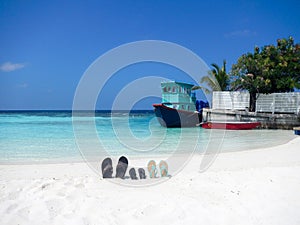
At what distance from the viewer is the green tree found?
661 inches

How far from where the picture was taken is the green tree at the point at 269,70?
1678 centimetres

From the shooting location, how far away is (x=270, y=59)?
60.1 ft

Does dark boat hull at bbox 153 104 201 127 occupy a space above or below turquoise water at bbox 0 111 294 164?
above

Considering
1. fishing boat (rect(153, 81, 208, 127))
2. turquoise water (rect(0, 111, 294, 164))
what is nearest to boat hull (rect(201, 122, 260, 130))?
turquoise water (rect(0, 111, 294, 164))

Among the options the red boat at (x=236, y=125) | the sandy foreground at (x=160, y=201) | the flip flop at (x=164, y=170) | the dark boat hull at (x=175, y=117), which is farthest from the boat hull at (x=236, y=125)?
the flip flop at (x=164, y=170)

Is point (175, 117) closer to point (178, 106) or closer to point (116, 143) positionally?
point (178, 106)

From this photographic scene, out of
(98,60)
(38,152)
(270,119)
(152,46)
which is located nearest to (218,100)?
(270,119)

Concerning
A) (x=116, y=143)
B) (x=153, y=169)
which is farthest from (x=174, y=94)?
(x=153, y=169)

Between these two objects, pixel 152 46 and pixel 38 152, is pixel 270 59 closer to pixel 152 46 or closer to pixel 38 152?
pixel 152 46

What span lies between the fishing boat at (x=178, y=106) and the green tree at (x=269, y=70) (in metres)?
4.34

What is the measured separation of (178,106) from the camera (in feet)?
66.4

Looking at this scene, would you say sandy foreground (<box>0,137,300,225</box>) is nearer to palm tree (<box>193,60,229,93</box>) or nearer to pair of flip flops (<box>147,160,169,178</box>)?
pair of flip flops (<box>147,160,169,178</box>)

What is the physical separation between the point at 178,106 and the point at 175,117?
9.17ft

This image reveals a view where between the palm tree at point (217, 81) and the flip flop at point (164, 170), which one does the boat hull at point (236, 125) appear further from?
the flip flop at point (164, 170)
